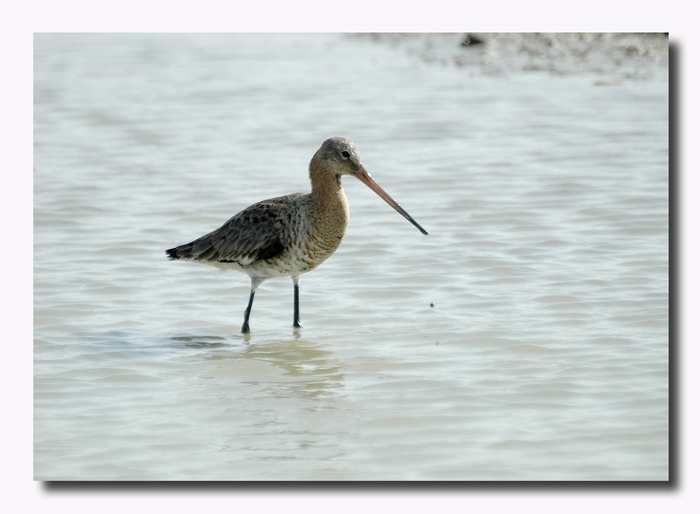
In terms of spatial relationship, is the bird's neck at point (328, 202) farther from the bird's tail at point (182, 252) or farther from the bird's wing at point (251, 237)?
the bird's tail at point (182, 252)

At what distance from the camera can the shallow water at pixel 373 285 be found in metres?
5.63

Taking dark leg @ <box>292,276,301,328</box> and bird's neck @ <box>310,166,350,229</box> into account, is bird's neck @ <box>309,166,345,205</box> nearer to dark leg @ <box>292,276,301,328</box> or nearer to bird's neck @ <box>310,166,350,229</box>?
bird's neck @ <box>310,166,350,229</box>

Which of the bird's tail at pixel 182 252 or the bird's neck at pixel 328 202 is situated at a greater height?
the bird's neck at pixel 328 202

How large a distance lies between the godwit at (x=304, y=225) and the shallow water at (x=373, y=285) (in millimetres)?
507

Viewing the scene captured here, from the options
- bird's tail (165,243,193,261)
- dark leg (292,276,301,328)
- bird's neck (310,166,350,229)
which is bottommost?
dark leg (292,276,301,328)

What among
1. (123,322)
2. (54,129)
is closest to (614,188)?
(123,322)

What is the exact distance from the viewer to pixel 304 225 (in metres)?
7.33

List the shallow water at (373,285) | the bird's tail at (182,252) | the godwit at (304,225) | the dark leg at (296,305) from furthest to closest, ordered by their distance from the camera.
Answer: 1. the bird's tail at (182,252)
2. the dark leg at (296,305)
3. the godwit at (304,225)
4. the shallow water at (373,285)

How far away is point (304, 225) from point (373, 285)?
1.39m

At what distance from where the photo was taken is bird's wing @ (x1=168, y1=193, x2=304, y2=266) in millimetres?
7398

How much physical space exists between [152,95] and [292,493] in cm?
1150

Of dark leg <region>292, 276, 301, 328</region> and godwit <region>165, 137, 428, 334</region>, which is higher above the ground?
godwit <region>165, 137, 428, 334</region>

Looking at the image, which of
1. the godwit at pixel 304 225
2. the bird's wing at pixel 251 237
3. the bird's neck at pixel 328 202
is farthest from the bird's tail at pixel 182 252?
the bird's neck at pixel 328 202

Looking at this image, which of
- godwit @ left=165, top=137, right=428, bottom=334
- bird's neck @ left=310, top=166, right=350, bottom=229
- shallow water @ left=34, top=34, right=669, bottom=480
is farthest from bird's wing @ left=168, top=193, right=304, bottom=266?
shallow water @ left=34, top=34, right=669, bottom=480
